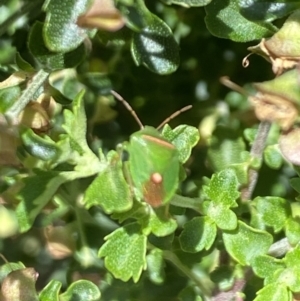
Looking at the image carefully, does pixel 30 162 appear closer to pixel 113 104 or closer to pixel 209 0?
pixel 113 104

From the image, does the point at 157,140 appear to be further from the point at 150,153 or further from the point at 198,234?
the point at 198,234

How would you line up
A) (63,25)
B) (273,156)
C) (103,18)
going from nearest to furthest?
(103,18) → (63,25) → (273,156)

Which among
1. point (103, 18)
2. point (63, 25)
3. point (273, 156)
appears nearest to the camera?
point (103, 18)

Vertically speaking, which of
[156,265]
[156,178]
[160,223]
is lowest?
[156,265]

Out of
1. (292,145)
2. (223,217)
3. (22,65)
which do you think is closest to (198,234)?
(223,217)

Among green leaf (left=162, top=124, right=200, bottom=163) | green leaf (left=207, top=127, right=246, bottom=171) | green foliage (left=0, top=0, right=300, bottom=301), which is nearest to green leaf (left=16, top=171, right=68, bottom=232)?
green foliage (left=0, top=0, right=300, bottom=301)

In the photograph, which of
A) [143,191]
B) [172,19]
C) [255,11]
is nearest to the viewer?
[143,191]

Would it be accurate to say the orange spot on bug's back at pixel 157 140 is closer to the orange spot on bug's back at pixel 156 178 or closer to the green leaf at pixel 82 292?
the orange spot on bug's back at pixel 156 178

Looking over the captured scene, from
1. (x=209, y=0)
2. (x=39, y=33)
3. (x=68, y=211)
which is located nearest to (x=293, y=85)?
(x=209, y=0)
